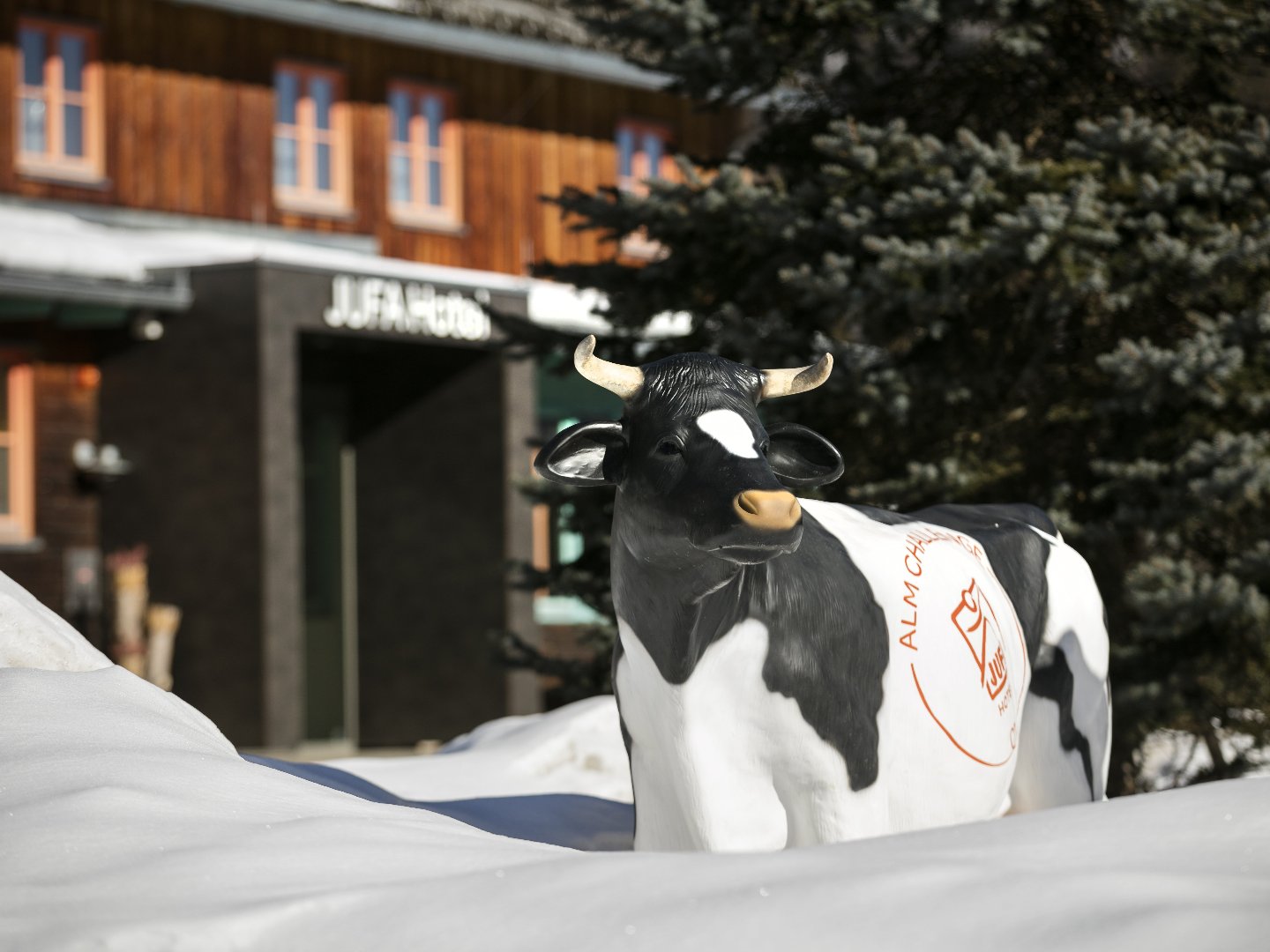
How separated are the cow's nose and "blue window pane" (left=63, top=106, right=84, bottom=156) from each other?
13209 millimetres

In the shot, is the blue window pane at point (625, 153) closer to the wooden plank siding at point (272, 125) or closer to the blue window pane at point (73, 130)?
the wooden plank siding at point (272, 125)

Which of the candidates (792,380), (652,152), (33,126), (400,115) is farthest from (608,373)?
(652,152)

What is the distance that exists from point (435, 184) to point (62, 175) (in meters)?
4.04

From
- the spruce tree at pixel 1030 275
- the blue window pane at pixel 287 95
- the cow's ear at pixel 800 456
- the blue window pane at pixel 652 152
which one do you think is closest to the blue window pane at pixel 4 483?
the blue window pane at pixel 287 95

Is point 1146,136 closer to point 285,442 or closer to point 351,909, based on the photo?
point 351,909

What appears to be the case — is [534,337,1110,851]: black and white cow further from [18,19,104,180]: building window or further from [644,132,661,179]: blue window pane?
[644,132,661,179]: blue window pane

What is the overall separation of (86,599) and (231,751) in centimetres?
1056

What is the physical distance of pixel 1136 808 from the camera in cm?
301

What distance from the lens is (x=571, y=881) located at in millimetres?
2760

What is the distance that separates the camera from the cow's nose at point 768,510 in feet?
13.0

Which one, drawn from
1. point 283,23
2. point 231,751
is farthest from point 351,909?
point 283,23

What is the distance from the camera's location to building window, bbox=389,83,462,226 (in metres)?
Answer: 17.9

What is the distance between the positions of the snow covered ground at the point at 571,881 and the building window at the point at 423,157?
48.6 feet

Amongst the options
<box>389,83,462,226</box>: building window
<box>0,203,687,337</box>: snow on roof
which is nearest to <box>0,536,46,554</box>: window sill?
<box>0,203,687,337</box>: snow on roof
